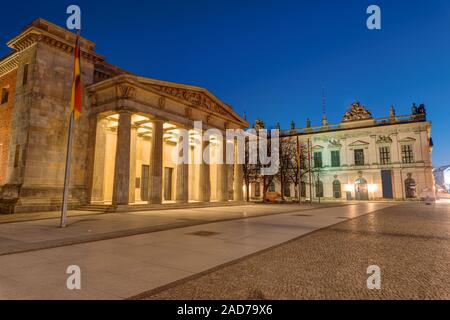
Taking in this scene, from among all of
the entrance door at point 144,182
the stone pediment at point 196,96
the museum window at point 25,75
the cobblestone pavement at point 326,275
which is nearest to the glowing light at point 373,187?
the stone pediment at point 196,96

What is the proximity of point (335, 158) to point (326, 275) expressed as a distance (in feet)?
189

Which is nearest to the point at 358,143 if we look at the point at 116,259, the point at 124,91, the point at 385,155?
the point at 385,155

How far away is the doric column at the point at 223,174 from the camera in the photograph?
1182 inches

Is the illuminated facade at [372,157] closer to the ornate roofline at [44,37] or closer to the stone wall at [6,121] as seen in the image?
the ornate roofline at [44,37]

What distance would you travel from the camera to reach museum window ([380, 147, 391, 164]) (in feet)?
173

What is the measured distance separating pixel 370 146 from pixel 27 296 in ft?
198

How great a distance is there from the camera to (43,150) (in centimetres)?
1897

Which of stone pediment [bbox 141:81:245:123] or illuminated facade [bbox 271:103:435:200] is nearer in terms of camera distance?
stone pediment [bbox 141:81:245:123]

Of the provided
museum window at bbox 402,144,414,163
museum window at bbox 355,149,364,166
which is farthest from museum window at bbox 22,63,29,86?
museum window at bbox 402,144,414,163

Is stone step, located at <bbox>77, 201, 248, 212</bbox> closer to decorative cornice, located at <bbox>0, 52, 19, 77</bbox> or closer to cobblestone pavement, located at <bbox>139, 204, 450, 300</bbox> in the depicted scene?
decorative cornice, located at <bbox>0, 52, 19, 77</bbox>

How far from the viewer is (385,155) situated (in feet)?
174

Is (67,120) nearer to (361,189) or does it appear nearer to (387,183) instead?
(361,189)

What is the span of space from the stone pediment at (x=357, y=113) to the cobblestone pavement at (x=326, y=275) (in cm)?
5621
